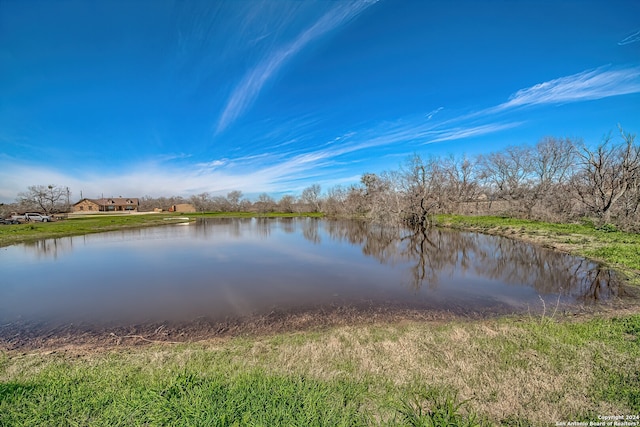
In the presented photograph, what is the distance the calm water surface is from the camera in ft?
21.8

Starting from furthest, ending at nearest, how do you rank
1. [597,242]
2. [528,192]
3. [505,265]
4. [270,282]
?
[528,192], [597,242], [505,265], [270,282]

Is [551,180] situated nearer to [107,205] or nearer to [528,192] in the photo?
[528,192]

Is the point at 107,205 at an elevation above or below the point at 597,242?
above

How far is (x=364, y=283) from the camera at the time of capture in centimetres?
868

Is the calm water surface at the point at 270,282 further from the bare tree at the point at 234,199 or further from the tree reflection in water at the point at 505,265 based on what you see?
the bare tree at the point at 234,199

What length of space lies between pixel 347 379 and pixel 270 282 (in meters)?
6.08

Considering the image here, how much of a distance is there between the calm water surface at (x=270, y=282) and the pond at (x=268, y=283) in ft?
0.12

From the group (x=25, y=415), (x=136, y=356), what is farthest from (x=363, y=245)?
(x=25, y=415)

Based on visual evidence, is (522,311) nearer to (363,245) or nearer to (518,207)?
(363,245)

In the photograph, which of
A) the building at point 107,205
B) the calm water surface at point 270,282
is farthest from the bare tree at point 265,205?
the calm water surface at point 270,282

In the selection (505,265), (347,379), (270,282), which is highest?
(347,379)

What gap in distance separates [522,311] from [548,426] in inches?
193

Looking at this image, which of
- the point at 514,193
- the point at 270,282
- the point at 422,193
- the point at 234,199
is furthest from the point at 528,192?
the point at 234,199

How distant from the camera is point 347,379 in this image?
10.4 feet
